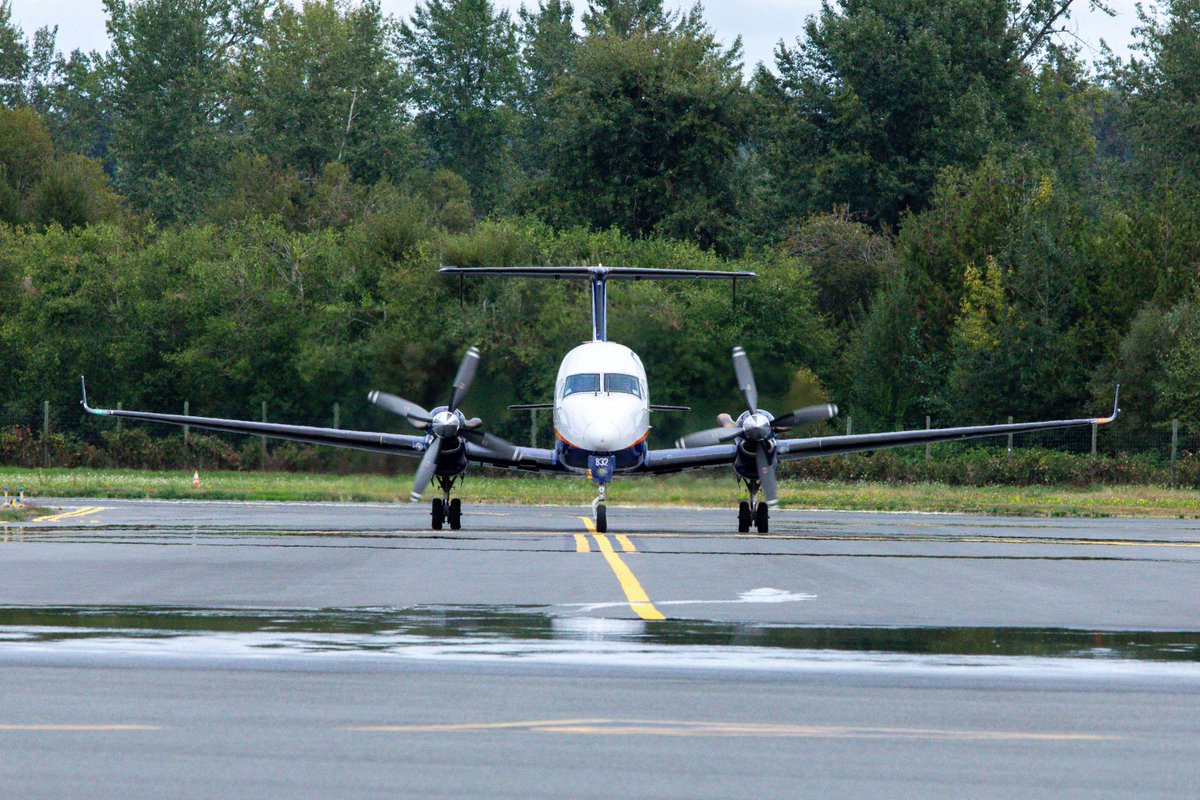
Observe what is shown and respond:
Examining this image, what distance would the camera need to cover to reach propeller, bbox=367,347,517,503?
1117 inches

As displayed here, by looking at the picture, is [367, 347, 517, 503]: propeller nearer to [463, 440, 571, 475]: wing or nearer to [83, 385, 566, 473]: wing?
[463, 440, 571, 475]: wing

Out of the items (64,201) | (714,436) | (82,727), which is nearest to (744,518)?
(714,436)

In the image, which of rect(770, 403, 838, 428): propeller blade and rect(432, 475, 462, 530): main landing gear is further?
rect(770, 403, 838, 428): propeller blade

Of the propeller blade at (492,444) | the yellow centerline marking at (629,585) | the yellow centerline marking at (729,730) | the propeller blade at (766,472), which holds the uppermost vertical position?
the propeller blade at (492,444)

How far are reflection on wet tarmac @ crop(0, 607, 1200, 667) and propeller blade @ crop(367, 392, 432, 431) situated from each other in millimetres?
16404

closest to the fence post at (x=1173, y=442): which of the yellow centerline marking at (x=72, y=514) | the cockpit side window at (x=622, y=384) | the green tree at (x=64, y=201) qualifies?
the cockpit side window at (x=622, y=384)

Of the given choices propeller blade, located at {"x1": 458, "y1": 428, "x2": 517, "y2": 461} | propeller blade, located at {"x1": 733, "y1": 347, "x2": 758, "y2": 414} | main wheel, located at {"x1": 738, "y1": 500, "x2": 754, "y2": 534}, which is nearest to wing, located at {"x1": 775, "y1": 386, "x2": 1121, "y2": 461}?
propeller blade, located at {"x1": 733, "y1": 347, "x2": 758, "y2": 414}

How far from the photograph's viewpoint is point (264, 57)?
83312mm

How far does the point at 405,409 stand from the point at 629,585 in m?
15.1

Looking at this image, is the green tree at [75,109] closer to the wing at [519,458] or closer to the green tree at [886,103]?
the green tree at [886,103]

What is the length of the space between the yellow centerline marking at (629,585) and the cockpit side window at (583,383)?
177 inches

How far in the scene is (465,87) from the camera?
9250 cm

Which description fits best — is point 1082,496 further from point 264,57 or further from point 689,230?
point 264,57

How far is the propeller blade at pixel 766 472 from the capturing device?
27.6 metres
